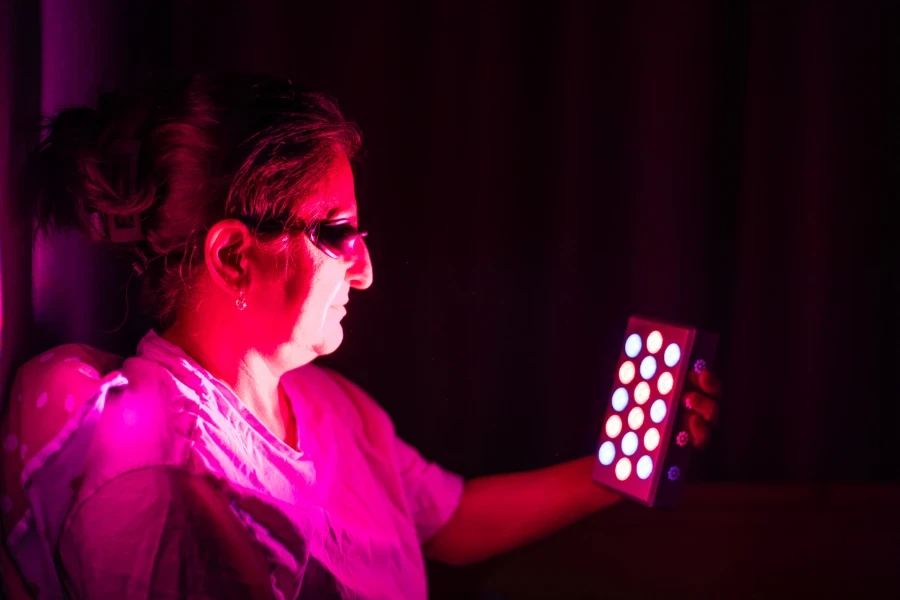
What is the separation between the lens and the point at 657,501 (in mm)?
870

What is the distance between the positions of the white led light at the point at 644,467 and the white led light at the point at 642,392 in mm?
66

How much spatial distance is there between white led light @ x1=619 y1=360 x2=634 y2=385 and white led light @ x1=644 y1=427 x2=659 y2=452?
0.07 metres

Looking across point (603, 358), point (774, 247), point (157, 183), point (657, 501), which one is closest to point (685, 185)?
point (774, 247)

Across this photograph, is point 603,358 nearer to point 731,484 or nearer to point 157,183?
point 731,484

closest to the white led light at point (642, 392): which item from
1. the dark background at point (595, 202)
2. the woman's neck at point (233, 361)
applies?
the dark background at point (595, 202)

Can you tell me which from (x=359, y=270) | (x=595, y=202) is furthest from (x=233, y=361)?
(x=595, y=202)

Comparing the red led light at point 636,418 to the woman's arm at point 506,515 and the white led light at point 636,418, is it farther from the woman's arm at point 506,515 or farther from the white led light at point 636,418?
the woman's arm at point 506,515

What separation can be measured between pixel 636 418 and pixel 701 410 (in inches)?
3.0

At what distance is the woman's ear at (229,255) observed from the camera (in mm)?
799

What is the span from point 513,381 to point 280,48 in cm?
61

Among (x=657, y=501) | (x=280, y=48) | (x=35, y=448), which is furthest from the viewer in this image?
(x=280, y=48)

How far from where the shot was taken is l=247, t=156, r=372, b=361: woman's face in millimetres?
833

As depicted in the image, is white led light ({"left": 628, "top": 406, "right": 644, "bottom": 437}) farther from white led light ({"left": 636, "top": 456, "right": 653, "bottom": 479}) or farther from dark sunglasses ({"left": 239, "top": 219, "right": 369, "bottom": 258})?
dark sunglasses ({"left": 239, "top": 219, "right": 369, "bottom": 258})

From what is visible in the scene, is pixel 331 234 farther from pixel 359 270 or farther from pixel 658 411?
pixel 658 411
